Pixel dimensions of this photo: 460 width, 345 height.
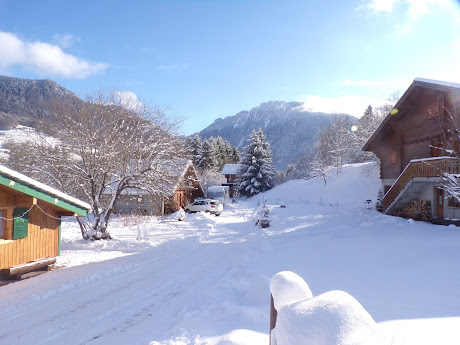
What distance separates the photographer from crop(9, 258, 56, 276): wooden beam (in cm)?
866

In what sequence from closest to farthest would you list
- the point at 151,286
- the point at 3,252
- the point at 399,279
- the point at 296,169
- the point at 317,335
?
the point at 317,335 → the point at 399,279 → the point at 151,286 → the point at 3,252 → the point at 296,169

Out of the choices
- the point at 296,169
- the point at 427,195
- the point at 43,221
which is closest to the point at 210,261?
the point at 43,221

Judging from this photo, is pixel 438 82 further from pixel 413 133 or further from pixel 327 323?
pixel 327 323

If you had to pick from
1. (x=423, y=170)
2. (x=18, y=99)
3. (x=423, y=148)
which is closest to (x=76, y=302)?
(x=423, y=170)

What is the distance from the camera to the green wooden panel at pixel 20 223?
8.70m

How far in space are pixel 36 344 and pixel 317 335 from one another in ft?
17.2

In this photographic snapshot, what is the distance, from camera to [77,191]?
15.5 meters

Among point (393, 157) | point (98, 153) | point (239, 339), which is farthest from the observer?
point (393, 157)

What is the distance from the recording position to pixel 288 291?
259 centimetres

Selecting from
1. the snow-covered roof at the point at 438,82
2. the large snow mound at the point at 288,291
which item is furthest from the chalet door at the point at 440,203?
the large snow mound at the point at 288,291

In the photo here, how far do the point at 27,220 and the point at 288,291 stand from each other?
951 cm

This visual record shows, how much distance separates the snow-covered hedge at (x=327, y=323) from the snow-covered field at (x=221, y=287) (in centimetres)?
15

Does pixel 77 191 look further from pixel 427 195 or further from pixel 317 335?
pixel 427 195

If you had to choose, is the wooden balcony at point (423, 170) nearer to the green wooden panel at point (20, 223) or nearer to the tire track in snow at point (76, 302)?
the tire track in snow at point (76, 302)
